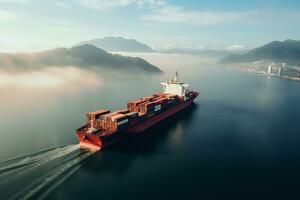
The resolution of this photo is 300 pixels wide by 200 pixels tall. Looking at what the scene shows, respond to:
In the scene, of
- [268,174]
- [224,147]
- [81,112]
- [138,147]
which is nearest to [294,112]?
[224,147]

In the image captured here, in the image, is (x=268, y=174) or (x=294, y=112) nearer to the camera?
(x=268, y=174)

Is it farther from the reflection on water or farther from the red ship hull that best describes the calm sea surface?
the red ship hull

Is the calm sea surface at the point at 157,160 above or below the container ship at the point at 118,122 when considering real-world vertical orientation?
below

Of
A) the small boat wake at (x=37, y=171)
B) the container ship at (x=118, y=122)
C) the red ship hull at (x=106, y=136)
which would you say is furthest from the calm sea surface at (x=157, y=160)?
the container ship at (x=118, y=122)

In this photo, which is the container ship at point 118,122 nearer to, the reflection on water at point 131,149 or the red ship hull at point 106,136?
the red ship hull at point 106,136

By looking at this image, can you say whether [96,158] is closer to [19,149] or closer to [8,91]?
[19,149]

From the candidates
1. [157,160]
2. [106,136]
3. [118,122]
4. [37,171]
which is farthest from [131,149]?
[37,171]
